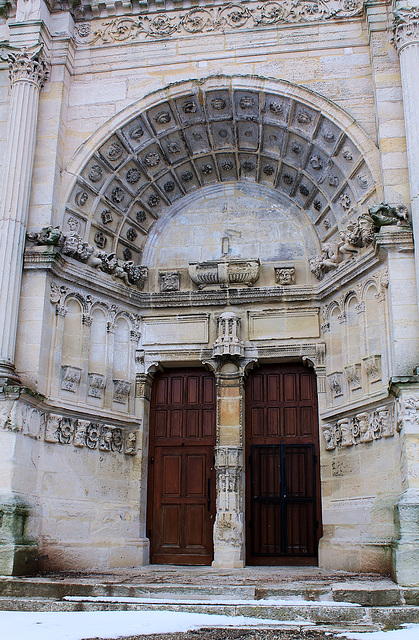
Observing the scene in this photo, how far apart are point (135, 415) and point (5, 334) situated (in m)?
2.57

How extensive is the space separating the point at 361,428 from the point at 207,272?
356cm

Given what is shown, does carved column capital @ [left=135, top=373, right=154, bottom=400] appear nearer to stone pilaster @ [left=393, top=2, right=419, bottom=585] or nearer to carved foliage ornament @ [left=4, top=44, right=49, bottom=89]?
stone pilaster @ [left=393, top=2, right=419, bottom=585]

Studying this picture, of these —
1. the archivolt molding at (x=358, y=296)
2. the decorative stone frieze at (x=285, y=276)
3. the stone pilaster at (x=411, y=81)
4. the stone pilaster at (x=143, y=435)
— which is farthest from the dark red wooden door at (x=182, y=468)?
the stone pilaster at (x=411, y=81)

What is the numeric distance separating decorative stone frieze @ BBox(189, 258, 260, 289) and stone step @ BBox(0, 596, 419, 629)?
563 cm

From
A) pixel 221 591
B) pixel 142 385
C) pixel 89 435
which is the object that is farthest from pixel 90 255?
pixel 221 591

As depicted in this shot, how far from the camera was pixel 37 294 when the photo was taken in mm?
9438

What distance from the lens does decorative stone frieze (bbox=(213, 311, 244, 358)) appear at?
10500mm

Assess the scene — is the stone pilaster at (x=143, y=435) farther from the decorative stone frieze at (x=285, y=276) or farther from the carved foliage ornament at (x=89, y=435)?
the decorative stone frieze at (x=285, y=276)

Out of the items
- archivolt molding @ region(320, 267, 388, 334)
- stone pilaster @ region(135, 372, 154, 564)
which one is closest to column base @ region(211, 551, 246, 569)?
stone pilaster @ region(135, 372, 154, 564)

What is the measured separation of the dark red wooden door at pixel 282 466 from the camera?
32.9 ft

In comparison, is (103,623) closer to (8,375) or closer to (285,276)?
(8,375)

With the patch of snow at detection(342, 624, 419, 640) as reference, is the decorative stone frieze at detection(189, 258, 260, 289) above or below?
above

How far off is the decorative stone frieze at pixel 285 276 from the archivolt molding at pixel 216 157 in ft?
2.47

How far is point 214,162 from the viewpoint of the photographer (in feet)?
38.1
